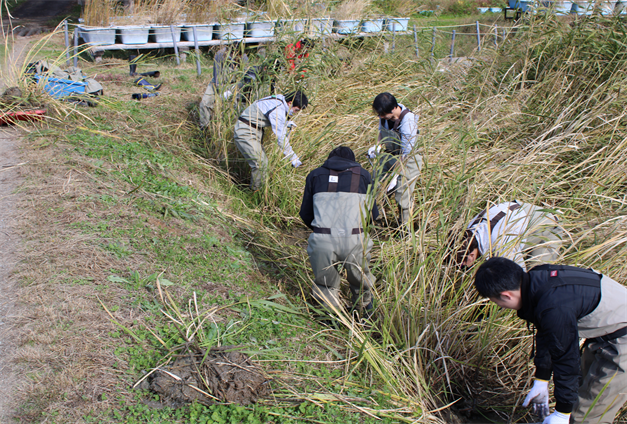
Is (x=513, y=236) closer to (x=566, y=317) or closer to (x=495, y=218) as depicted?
(x=495, y=218)

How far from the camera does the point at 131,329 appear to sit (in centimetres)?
297

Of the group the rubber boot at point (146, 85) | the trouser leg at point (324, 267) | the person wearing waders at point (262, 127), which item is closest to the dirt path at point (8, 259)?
the trouser leg at point (324, 267)

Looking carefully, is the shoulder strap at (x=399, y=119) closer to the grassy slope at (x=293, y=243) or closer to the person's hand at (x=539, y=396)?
the grassy slope at (x=293, y=243)

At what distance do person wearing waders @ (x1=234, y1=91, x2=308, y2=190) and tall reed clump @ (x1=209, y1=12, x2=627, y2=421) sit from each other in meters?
0.17

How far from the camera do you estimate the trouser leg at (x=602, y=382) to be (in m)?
2.31

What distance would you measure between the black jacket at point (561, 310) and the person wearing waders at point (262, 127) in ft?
11.0

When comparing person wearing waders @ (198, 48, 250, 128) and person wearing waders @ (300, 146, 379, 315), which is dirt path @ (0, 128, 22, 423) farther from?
person wearing waders @ (198, 48, 250, 128)

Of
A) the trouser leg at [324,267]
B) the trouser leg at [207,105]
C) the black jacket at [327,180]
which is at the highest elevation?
the trouser leg at [207,105]

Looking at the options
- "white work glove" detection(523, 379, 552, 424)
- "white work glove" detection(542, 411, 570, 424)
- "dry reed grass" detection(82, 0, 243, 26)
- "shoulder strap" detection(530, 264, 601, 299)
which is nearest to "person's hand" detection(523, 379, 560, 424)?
"white work glove" detection(523, 379, 552, 424)

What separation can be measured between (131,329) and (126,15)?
33.0ft

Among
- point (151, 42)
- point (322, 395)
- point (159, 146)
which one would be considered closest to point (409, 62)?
point (159, 146)

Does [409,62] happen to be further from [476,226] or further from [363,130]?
[476,226]

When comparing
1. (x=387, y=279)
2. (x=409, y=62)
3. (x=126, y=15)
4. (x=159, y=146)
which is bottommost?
(x=387, y=279)

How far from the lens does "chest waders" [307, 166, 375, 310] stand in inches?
132
